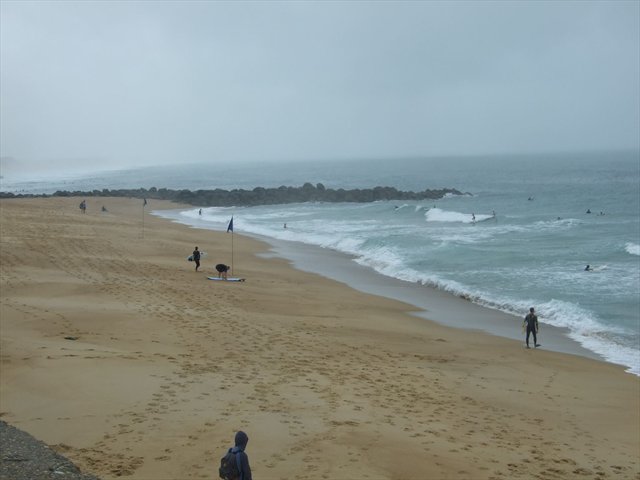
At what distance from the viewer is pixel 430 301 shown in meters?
22.6

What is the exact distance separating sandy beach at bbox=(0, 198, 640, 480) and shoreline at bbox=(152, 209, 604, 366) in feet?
2.71

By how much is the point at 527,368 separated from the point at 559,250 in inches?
832

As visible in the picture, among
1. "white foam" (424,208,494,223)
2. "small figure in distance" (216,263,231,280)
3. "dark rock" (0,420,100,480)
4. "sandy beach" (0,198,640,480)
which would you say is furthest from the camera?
"white foam" (424,208,494,223)

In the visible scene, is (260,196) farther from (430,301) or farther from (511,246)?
(430,301)

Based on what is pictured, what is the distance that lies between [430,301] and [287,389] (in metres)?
12.5

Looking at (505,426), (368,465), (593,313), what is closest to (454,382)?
(505,426)

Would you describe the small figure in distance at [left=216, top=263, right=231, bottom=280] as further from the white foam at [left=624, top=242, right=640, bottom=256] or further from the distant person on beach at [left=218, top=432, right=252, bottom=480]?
the white foam at [left=624, top=242, right=640, bottom=256]

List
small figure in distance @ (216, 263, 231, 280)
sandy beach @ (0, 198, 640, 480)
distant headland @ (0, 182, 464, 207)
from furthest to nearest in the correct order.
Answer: distant headland @ (0, 182, 464, 207)
small figure in distance @ (216, 263, 231, 280)
sandy beach @ (0, 198, 640, 480)

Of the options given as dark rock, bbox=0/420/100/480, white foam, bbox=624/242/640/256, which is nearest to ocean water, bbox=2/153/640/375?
white foam, bbox=624/242/640/256

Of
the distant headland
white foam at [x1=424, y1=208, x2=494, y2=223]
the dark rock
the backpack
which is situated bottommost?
the dark rock

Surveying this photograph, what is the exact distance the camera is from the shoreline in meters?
18.0

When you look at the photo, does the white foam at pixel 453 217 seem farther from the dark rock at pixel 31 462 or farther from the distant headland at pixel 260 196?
the dark rock at pixel 31 462

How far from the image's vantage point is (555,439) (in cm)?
1003

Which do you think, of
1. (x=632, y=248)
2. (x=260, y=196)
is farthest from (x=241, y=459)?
(x=260, y=196)
